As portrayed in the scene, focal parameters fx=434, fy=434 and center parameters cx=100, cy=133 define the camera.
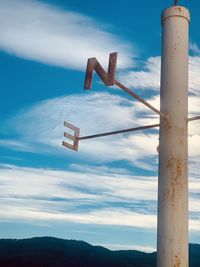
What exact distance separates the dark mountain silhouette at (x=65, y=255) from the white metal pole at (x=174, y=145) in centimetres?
14359

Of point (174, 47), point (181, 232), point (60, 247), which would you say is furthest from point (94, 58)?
point (60, 247)

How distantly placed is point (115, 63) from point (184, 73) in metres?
1.36

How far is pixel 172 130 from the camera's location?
21.5 ft

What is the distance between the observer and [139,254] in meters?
190

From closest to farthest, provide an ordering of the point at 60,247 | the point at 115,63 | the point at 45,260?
the point at 115,63, the point at 45,260, the point at 60,247

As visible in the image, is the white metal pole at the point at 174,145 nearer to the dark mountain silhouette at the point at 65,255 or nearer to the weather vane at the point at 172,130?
the weather vane at the point at 172,130

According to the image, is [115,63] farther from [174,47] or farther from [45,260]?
[45,260]

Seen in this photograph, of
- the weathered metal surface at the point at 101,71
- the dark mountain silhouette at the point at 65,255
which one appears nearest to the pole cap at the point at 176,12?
the weathered metal surface at the point at 101,71

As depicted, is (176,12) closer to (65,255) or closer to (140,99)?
(140,99)

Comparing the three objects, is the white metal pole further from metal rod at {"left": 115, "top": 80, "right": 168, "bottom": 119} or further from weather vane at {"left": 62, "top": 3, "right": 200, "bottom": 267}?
metal rod at {"left": 115, "top": 80, "right": 168, "bottom": 119}

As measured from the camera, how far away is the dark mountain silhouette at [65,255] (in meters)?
150

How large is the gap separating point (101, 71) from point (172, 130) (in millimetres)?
1398

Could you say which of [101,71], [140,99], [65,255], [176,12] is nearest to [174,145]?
[140,99]

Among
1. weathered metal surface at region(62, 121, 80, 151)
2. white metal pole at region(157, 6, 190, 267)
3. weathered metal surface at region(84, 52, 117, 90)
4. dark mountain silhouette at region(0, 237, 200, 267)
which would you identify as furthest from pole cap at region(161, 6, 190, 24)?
dark mountain silhouette at region(0, 237, 200, 267)
